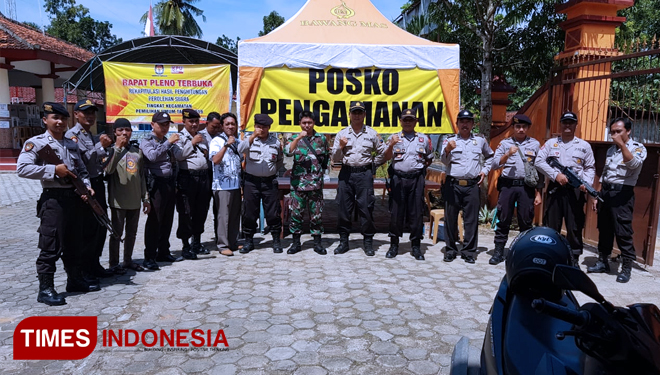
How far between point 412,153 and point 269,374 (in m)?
3.25

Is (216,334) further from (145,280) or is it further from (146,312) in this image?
(145,280)

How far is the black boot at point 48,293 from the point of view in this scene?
3.78m

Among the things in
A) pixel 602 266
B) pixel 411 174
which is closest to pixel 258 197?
pixel 411 174

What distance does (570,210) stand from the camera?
16.3 ft

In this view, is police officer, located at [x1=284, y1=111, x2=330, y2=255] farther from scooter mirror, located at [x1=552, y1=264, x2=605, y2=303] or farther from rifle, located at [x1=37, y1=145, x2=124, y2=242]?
scooter mirror, located at [x1=552, y1=264, x2=605, y2=303]

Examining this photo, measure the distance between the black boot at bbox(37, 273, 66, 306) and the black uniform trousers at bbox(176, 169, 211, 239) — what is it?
1.68 m

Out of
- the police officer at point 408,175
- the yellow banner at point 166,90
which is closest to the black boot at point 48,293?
the police officer at point 408,175

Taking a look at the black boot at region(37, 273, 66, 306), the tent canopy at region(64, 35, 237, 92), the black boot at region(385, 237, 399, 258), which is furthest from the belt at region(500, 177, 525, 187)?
the tent canopy at region(64, 35, 237, 92)

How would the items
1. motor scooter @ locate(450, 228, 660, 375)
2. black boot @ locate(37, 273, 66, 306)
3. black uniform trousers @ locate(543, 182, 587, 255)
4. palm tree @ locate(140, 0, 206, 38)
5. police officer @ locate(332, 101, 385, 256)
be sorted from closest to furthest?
motor scooter @ locate(450, 228, 660, 375)
black boot @ locate(37, 273, 66, 306)
black uniform trousers @ locate(543, 182, 587, 255)
police officer @ locate(332, 101, 385, 256)
palm tree @ locate(140, 0, 206, 38)

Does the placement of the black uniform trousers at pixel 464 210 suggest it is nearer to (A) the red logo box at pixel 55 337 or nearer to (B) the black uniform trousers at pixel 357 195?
(B) the black uniform trousers at pixel 357 195

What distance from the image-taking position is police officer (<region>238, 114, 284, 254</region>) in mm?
5504

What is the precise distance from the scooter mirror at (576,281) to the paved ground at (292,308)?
3.78ft

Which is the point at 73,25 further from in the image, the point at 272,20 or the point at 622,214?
the point at 622,214

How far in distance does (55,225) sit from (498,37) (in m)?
7.78
